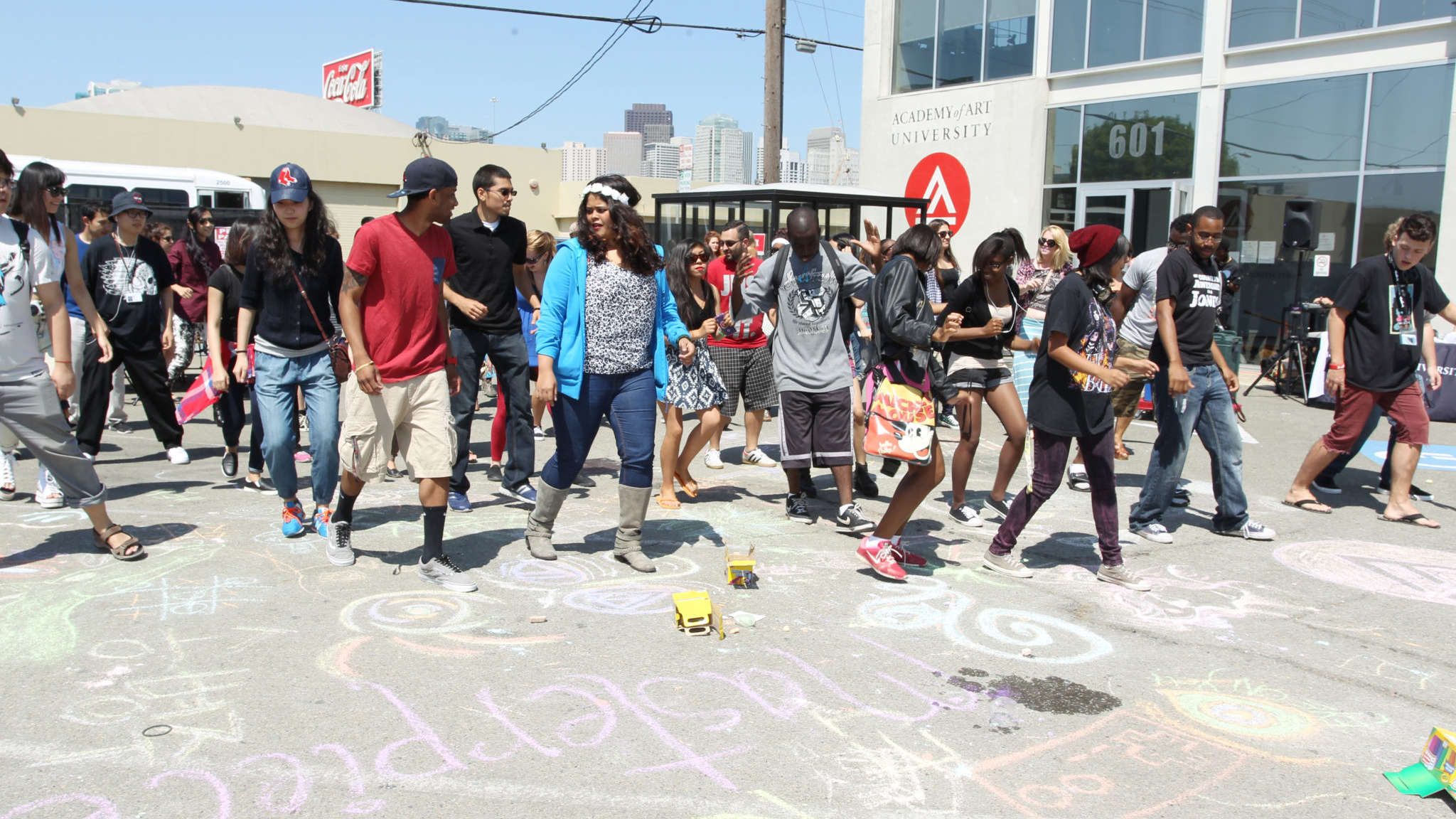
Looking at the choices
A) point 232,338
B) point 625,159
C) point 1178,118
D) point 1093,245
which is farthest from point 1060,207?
point 625,159

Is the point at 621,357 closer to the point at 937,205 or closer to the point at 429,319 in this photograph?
the point at 429,319

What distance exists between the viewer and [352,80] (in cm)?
5044

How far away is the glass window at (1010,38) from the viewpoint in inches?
671

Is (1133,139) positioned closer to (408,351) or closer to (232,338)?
(232,338)

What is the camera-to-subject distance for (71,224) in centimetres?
1625

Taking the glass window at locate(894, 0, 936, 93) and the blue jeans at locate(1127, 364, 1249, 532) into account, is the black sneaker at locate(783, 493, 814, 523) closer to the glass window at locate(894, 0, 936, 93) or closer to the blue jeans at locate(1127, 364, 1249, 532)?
the blue jeans at locate(1127, 364, 1249, 532)

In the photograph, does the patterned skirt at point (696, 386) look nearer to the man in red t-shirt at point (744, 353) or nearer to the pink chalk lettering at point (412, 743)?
the man in red t-shirt at point (744, 353)

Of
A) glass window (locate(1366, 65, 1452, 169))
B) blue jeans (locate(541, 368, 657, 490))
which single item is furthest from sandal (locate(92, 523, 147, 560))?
glass window (locate(1366, 65, 1452, 169))

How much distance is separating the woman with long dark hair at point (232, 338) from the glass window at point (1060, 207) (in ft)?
44.0

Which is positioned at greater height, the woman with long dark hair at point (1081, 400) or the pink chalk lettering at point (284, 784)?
the woman with long dark hair at point (1081, 400)

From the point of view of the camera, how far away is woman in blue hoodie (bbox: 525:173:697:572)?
482 cm

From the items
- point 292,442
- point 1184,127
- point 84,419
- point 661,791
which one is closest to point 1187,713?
point 661,791

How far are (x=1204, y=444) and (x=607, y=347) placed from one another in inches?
135

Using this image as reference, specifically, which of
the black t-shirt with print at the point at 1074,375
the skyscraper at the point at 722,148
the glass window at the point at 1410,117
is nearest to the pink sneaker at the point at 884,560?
the black t-shirt with print at the point at 1074,375
